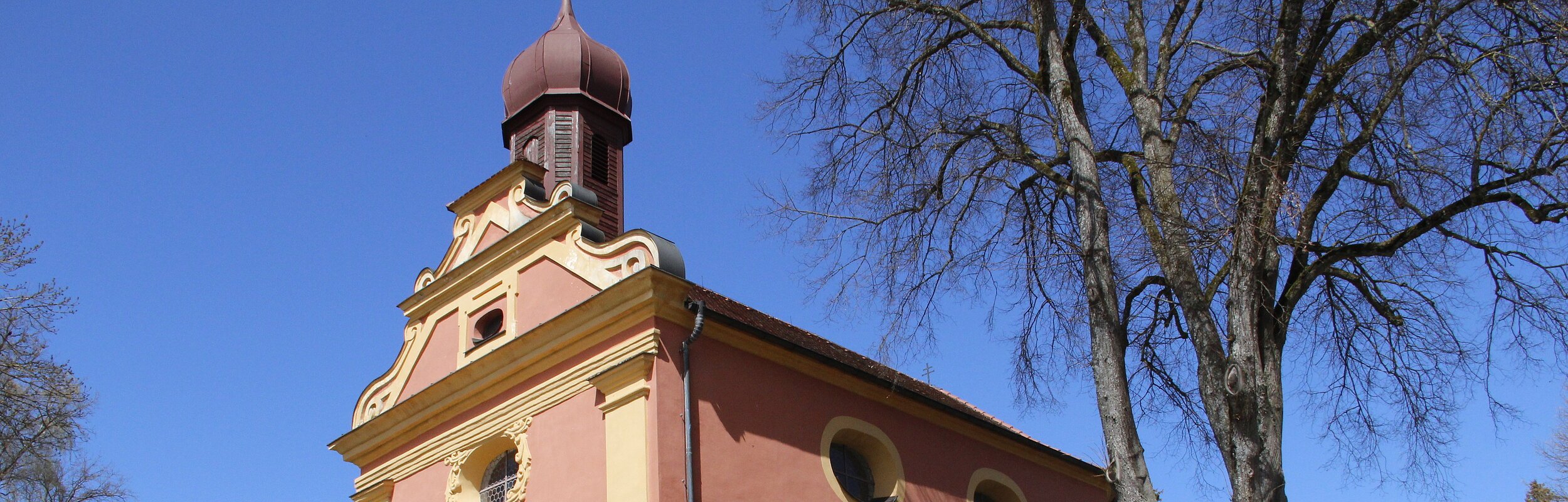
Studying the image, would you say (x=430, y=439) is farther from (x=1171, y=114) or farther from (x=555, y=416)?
(x=1171, y=114)

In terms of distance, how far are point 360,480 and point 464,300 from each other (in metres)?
2.60

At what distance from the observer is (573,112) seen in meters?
17.8

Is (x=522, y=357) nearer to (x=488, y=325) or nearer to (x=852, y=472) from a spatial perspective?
(x=488, y=325)

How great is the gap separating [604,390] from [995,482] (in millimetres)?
6088

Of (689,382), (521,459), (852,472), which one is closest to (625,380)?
(689,382)

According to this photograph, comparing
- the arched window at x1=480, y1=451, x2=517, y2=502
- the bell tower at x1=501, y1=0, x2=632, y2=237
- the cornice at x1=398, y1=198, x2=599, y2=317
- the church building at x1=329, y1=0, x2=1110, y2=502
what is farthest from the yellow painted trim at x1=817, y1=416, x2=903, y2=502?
the bell tower at x1=501, y1=0, x2=632, y2=237

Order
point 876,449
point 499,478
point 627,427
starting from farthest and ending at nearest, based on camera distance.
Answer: point 876,449
point 499,478
point 627,427

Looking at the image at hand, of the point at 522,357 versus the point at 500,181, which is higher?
the point at 500,181

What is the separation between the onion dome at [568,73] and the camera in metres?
18.0

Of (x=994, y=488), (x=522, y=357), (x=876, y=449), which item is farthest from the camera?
(x=994, y=488)

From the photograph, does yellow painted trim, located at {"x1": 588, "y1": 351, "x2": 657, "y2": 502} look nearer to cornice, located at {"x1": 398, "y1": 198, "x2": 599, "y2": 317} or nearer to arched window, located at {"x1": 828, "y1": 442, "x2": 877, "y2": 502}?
cornice, located at {"x1": 398, "y1": 198, "x2": 599, "y2": 317}

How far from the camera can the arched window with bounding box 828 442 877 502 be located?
14.1 meters

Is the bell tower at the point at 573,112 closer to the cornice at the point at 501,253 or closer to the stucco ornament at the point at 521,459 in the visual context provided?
the cornice at the point at 501,253

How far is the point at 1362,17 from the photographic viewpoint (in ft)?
30.9
